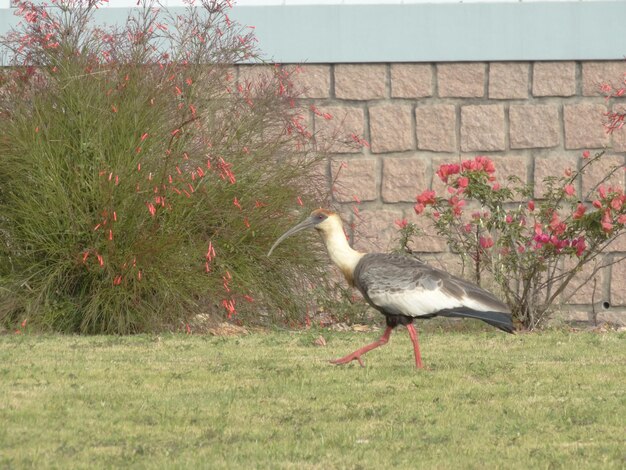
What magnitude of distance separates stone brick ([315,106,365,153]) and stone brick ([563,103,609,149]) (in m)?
2.11

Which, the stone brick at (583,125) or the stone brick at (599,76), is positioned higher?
the stone brick at (599,76)

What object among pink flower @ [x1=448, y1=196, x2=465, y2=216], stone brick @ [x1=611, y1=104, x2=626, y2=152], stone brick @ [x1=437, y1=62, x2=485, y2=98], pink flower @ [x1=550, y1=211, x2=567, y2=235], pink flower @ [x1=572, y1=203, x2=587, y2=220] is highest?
stone brick @ [x1=437, y1=62, x2=485, y2=98]

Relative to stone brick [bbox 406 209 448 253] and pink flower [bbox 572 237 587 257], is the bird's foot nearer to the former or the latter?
pink flower [bbox 572 237 587 257]

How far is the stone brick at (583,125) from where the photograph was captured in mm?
12977

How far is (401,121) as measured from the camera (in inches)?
511

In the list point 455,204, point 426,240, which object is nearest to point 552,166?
point 426,240

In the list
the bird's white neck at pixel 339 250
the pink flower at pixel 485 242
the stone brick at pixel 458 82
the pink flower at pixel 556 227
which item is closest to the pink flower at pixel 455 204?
the pink flower at pixel 485 242

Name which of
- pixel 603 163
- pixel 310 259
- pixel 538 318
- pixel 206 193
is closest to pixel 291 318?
pixel 310 259

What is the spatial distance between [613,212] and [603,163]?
170 centimetres

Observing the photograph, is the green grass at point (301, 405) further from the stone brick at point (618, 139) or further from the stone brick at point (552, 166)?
the stone brick at point (618, 139)

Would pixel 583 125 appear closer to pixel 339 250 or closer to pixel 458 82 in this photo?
pixel 458 82

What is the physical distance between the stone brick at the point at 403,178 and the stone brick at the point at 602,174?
1.63m

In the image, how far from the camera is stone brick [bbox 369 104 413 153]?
13.0m

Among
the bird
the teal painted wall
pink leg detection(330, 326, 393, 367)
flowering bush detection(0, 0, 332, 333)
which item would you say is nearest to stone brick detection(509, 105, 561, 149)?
the teal painted wall
